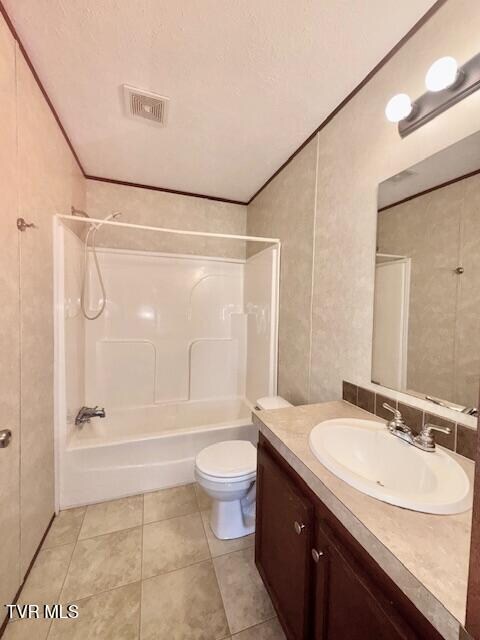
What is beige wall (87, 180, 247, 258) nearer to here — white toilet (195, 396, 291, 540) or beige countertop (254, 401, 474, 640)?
white toilet (195, 396, 291, 540)

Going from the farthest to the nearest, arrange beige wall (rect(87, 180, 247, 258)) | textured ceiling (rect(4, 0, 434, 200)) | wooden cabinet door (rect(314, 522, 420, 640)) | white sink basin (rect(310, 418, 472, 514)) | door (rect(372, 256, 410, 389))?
beige wall (rect(87, 180, 247, 258)), door (rect(372, 256, 410, 389)), textured ceiling (rect(4, 0, 434, 200)), white sink basin (rect(310, 418, 472, 514)), wooden cabinet door (rect(314, 522, 420, 640))

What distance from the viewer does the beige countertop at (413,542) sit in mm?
445

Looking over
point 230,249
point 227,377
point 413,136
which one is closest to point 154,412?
point 227,377

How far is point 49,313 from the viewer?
1.60 metres

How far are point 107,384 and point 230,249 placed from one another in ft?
5.93

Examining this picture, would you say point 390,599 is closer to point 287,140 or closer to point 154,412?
point 287,140

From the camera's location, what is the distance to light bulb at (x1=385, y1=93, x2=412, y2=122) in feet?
3.47

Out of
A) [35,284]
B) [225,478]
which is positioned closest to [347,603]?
[225,478]

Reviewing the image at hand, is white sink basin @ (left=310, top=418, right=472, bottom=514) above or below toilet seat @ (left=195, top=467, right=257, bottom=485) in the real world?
above

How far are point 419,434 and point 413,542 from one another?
0.49m

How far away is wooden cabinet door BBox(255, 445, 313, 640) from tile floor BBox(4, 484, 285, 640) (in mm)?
224

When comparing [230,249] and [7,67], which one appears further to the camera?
[230,249]

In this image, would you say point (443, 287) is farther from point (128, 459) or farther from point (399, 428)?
point (128, 459)

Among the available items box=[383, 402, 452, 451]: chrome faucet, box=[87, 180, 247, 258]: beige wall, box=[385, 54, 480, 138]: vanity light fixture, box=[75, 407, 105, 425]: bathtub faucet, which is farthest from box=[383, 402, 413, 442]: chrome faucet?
→ box=[87, 180, 247, 258]: beige wall
